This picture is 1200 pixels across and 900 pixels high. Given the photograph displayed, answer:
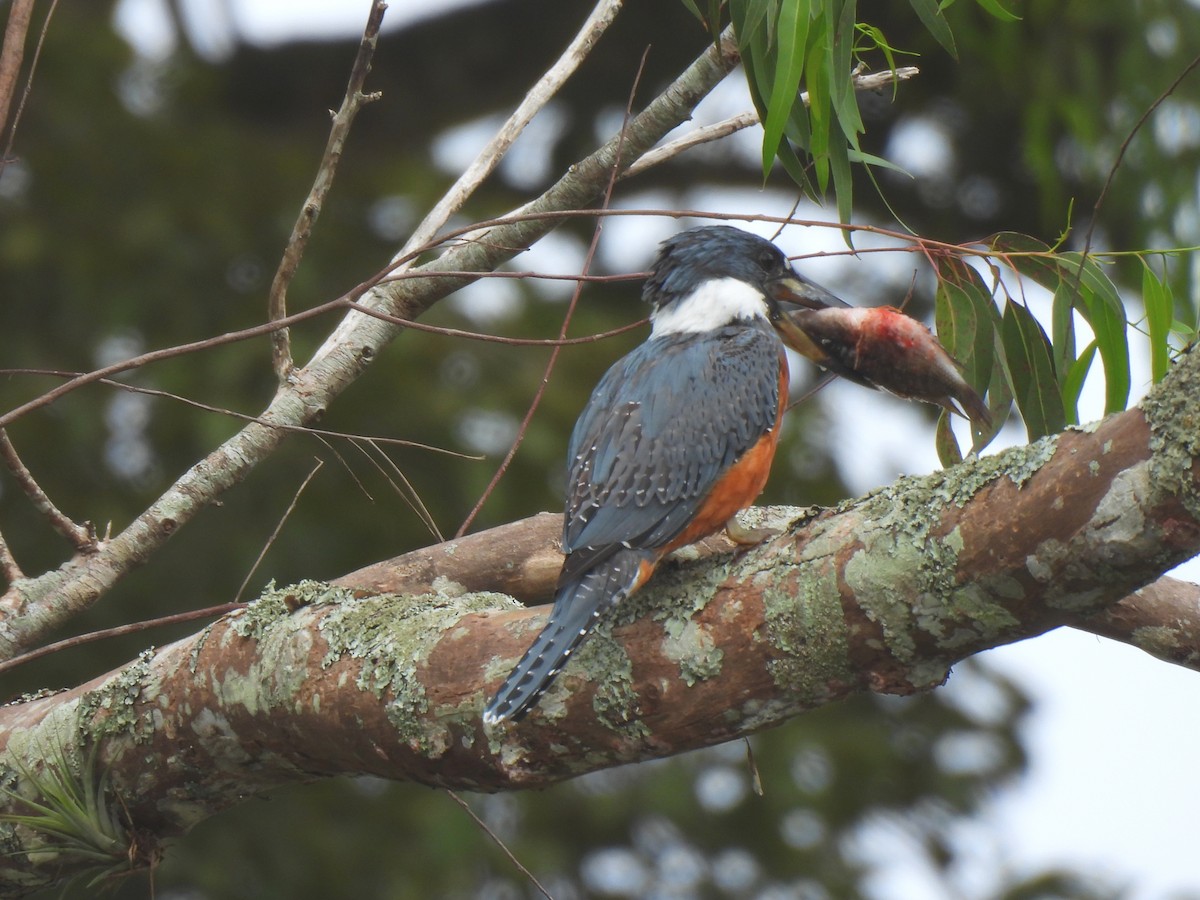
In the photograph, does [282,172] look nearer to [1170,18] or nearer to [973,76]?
[973,76]

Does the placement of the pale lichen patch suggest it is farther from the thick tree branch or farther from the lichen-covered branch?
the thick tree branch

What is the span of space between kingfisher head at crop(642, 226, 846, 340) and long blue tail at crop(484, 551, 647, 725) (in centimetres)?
114

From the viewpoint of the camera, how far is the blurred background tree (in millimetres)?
5371

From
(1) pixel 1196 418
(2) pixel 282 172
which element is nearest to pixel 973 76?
(2) pixel 282 172

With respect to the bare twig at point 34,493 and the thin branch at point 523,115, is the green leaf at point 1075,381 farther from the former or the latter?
the bare twig at point 34,493

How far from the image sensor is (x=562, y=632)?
7.77ft

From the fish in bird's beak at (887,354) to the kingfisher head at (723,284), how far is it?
0.14 metres

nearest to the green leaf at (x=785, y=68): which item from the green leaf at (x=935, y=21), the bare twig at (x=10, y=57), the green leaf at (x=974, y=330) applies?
the green leaf at (x=935, y=21)

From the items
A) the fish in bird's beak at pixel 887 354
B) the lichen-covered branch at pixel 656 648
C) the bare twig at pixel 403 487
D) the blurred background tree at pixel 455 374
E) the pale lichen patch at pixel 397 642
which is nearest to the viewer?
the lichen-covered branch at pixel 656 648

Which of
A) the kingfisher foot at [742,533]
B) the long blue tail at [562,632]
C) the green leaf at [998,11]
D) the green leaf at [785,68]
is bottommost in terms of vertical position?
the kingfisher foot at [742,533]

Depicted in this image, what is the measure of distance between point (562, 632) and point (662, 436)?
0.80 m

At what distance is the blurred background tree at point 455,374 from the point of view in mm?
5371

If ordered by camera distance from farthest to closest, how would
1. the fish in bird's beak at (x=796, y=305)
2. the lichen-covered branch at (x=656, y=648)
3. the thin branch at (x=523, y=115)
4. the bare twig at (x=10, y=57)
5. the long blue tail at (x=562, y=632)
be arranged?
the fish in bird's beak at (x=796, y=305), the thin branch at (x=523, y=115), the bare twig at (x=10, y=57), the long blue tail at (x=562, y=632), the lichen-covered branch at (x=656, y=648)

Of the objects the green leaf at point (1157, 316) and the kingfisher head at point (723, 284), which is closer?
the green leaf at point (1157, 316)
